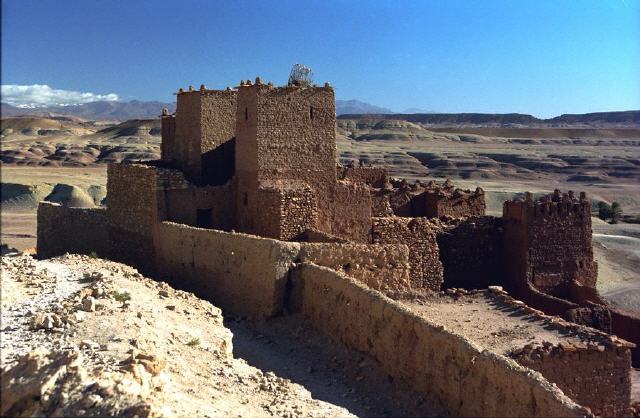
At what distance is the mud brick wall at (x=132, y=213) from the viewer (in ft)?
56.7

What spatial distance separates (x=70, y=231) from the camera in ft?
64.8

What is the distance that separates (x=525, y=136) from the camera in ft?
457

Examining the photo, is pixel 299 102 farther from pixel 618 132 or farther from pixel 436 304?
pixel 618 132

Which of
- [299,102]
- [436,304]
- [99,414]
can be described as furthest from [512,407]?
[299,102]

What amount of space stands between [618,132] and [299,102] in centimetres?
14273

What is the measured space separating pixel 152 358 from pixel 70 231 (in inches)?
473

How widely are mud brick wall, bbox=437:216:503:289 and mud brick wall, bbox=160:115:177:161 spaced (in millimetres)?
6921

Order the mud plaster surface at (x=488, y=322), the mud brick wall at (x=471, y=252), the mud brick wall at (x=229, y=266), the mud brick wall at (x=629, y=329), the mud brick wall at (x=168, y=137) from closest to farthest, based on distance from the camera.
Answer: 1. the mud plaster surface at (x=488, y=322)
2. the mud brick wall at (x=229, y=266)
3. the mud brick wall at (x=629, y=329)
4. the mud brick wall at (x=471, y=252)
5. the mud brick wall at (x=168, y=137)

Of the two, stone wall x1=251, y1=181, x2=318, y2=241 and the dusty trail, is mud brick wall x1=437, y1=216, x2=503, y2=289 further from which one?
the dusty trail

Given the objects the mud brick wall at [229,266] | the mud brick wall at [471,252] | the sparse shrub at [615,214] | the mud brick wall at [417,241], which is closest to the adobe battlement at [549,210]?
the mud brick wall at [471,252]

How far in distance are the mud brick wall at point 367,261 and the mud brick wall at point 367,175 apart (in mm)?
6560

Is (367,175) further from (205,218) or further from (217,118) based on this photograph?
(205,218)

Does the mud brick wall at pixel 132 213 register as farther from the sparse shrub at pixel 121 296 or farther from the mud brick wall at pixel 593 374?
the mud brick wall at pixel 593 374

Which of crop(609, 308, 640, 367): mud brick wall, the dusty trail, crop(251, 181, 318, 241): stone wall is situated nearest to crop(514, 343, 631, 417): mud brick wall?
the dusty trail
